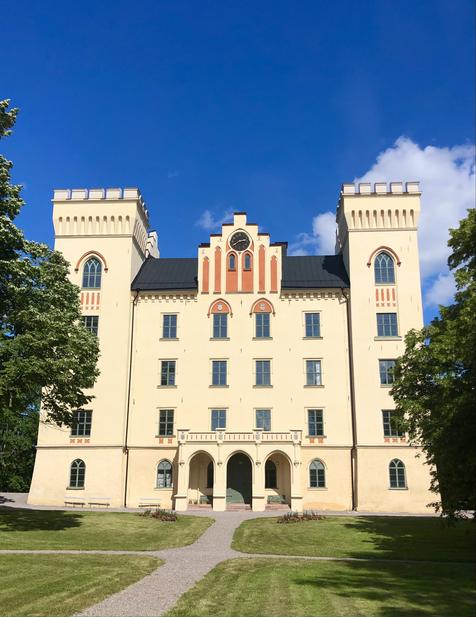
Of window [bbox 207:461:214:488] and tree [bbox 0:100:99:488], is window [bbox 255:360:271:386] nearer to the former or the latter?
window [bbox 207:461:214:488]

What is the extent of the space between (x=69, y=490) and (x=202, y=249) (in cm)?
1795

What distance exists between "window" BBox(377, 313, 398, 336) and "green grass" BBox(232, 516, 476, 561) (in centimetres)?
1197

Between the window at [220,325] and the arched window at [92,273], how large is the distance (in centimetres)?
830

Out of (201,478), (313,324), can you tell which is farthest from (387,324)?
(201,478)

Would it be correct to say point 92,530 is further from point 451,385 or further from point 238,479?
point 451,385

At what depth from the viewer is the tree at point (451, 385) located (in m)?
18.0

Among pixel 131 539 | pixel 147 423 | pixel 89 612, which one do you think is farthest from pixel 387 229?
pixel 89 612

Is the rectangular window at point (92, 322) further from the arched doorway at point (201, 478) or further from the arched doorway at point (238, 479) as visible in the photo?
the arched doorway at point (238, 479)

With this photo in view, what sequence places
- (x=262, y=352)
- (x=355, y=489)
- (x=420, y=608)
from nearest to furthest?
(x=420, y=608), (x=355, y=489), (x=262, y=352)

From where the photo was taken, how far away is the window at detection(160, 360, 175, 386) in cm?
3941

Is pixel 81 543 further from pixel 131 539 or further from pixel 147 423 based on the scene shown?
pixel 147 423

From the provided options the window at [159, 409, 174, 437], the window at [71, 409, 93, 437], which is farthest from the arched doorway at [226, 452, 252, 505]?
the window at [71, 409, 93, 437]

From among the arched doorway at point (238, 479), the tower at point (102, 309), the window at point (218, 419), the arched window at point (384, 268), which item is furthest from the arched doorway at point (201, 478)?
the arched window at point (384, 268)

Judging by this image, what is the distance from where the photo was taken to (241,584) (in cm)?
1413
